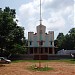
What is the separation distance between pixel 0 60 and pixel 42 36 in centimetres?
2925

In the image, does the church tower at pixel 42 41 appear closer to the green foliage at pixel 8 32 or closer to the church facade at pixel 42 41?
the church facade at pixel 42 41

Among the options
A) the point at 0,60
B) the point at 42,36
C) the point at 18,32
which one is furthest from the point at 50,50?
the point at 0,60

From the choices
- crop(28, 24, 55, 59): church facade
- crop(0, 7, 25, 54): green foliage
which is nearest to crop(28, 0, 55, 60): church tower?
crop(28, 24, 55, 59): church facade

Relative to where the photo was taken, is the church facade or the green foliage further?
the church facade

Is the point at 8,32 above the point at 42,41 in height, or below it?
above

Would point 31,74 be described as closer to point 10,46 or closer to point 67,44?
point 10,46

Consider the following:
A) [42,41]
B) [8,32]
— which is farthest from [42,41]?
[8,32]

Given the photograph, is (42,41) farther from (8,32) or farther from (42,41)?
(8,32)

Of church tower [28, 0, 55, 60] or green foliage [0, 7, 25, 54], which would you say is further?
church tower [28, 0, 55, 60]

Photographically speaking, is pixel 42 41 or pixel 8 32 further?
pixel 42 41

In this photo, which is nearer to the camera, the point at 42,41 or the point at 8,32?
the point at 8,32

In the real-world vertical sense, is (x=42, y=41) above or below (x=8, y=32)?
below

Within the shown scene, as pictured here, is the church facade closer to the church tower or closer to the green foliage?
the church tower

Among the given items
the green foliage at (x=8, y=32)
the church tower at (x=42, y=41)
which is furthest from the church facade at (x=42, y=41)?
the green foliage at (x=8, y=32)
